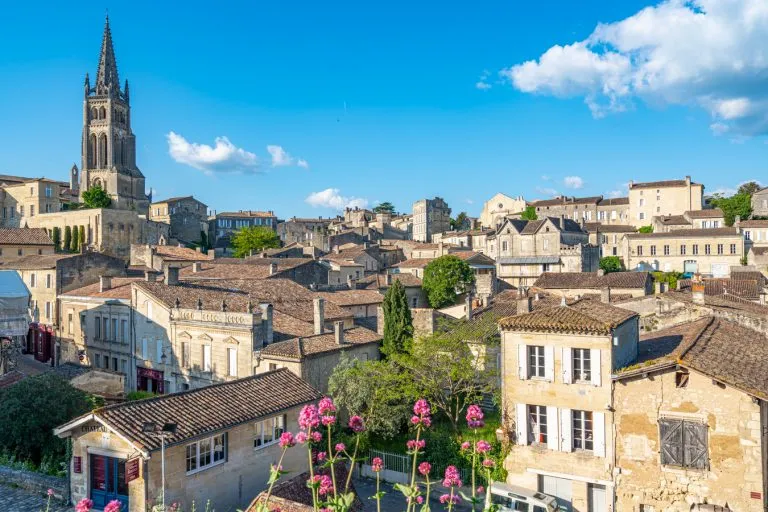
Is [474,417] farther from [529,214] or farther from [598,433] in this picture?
[529,214]

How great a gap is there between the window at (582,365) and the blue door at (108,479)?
14.1 m

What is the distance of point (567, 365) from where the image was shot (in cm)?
1980

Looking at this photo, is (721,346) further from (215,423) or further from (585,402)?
(215,423)

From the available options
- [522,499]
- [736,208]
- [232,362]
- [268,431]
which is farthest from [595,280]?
[736,208]

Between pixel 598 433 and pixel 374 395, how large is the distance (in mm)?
9382

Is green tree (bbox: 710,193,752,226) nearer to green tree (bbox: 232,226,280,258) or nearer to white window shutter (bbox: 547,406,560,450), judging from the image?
green tree (bbox: 232,226,280,258)

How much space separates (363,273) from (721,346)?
50.6m

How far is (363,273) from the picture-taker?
6856cm

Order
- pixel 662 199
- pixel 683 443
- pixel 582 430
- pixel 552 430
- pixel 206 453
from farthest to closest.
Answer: pixel 662 199 → pixel 552 430 → pixel 582 430 → pixel 683 443 → pixel 206 453

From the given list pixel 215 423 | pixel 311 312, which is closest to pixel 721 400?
pixel 215 423

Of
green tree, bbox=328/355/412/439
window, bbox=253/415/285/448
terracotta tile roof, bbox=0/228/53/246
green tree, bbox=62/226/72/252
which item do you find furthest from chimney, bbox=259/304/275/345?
green tree, bbox=62/226/72/252

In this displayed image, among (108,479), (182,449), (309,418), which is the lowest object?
(108,479)

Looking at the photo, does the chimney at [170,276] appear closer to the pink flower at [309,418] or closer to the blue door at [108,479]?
the blue door at [108,479]

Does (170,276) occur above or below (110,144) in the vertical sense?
below
